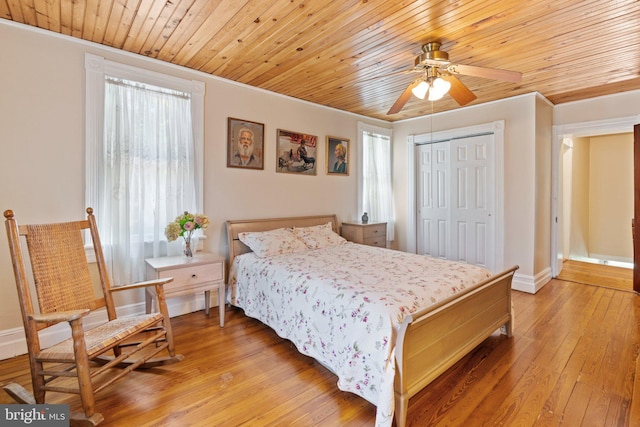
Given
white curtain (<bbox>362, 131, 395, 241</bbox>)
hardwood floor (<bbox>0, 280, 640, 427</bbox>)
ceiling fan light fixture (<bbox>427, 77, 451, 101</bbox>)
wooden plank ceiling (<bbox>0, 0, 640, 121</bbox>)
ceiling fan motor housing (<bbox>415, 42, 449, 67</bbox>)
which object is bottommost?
hardwood floor (<bbox>0, 280, 640, 427</bbox>)

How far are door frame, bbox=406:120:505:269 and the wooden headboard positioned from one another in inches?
67.6

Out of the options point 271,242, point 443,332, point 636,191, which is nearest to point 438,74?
point 443,332

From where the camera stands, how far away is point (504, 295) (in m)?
2.73

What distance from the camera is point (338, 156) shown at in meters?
4.72

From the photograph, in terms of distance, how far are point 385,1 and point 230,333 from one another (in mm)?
2928

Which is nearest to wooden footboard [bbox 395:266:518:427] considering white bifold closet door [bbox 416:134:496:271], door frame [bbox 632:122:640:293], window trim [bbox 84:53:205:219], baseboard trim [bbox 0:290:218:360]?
white bifold closet door [bbox 416:134:496:271]

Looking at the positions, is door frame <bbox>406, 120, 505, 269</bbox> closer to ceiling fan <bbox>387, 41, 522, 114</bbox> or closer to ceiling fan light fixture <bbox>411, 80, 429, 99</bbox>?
ceiling fan <bbox>387, 41, 522, 114</bbox>

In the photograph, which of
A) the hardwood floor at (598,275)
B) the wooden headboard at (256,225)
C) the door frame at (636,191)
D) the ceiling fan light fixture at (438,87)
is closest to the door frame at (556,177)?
the hardwood floor at (598,275)

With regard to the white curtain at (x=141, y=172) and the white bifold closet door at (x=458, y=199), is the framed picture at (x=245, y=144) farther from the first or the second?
the white bifold closet door at (x=458, y=199)

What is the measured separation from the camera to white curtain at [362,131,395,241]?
5.15 metres

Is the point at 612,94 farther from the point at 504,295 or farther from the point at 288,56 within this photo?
the point at 288,56

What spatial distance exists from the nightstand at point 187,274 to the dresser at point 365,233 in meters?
2.06

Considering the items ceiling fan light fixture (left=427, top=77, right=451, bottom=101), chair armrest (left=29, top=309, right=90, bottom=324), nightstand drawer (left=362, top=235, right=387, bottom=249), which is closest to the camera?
chair armrest (left=29, top=309, right=90, bottom=324)

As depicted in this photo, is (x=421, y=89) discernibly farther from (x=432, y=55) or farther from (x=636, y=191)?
(x=636, y=191)
